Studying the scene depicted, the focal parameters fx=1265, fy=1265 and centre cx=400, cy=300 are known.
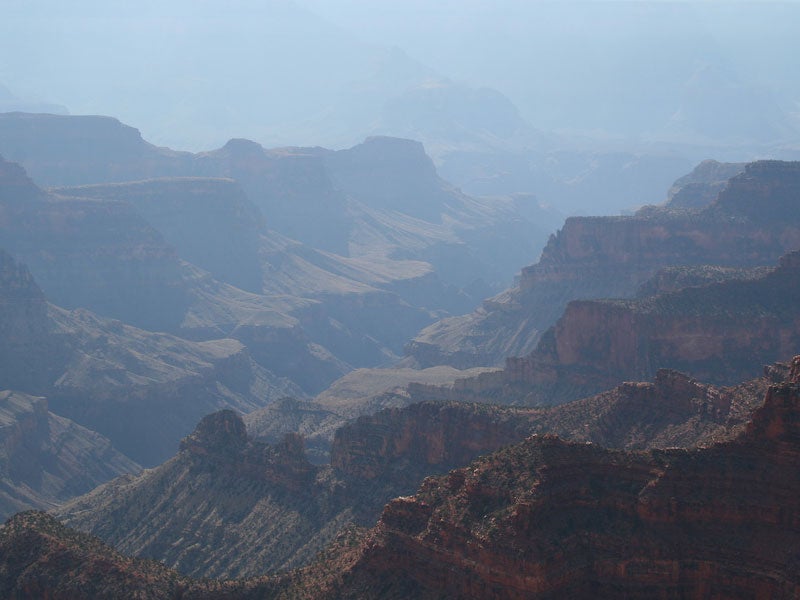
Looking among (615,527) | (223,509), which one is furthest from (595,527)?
(223,509)

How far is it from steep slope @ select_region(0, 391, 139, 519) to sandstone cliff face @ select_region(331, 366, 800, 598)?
6678 centimetres

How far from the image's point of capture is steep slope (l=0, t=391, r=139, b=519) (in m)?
112

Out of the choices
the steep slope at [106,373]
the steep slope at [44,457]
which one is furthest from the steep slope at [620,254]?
the steep slope at [44,457]

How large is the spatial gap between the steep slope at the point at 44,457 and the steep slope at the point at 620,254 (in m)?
49.8

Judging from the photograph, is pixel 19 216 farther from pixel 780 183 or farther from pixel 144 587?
pixel 144 587

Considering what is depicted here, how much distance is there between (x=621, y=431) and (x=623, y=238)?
3513 inches

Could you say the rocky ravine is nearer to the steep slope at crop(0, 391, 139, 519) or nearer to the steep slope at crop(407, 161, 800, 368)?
the steep slope at crop(0, 391, 139, 519)

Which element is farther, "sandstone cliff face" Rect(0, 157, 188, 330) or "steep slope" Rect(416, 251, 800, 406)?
"sandstone cliff face" Rect(0, 157, 188, 330)

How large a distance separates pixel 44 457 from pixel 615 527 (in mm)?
85239

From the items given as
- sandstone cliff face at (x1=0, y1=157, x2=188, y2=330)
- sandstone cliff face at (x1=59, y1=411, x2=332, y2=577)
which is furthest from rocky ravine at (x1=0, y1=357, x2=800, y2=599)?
sandstone cliff face at (x1=0, y1=157, x2=188, y2=330)

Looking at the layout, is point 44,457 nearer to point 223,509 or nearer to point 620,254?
point 223,509

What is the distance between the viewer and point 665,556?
4453cm

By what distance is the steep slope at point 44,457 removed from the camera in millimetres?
112081

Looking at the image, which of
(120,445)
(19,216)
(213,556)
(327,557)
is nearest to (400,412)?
(213,556)
